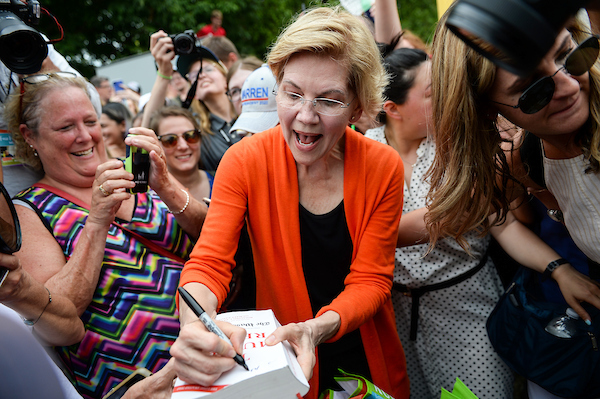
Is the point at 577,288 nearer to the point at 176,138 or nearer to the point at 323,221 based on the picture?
the point at 323,221

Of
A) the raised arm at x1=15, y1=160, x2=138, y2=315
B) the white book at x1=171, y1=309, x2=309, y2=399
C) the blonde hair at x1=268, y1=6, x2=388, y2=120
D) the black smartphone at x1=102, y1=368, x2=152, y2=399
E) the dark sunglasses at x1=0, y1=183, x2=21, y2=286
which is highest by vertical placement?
the blonde hair at x1=268, y1=6, x2=388, y2=120

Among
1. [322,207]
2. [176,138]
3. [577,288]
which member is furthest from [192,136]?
[577,288]

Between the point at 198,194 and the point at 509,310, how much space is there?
6.42 feet

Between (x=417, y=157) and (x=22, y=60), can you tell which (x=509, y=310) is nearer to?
(x=417, y=157)

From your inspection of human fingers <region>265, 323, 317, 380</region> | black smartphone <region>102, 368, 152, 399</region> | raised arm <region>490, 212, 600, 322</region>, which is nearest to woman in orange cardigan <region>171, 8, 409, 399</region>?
human fingers <region>265, 323, 317, 380</region>

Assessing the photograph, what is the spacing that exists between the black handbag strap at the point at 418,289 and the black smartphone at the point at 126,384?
4.40ft

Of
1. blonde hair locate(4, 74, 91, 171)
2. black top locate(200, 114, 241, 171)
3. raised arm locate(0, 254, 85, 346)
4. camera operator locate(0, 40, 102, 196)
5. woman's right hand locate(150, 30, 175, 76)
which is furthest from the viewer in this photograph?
black top locate(200, 114, 241, 171)

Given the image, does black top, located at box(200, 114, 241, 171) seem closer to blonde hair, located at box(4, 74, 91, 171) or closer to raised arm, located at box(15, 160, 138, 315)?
blonde hair, located at box(4, 74, 91, 171)

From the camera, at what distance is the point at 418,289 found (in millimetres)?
2309

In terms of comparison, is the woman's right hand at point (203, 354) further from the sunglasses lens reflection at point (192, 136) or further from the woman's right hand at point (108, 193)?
the sunglasses lens reflection at point (192, 136)

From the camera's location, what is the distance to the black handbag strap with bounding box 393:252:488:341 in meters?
2.25

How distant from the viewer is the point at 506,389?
2.22 metres

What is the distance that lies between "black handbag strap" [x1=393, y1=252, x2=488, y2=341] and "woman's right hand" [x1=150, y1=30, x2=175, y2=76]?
2.24m

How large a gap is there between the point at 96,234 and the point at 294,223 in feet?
2.74
